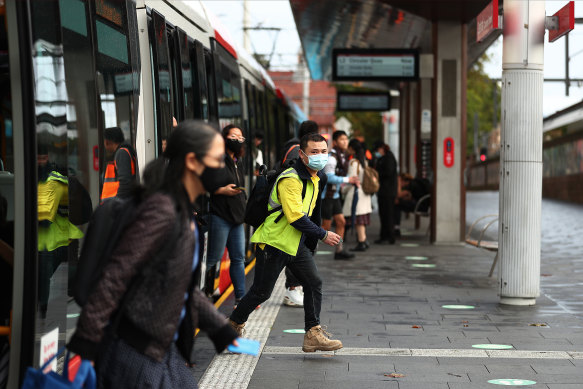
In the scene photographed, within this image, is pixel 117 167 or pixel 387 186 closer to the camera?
pixel 117 167

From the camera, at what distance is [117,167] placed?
215 inches

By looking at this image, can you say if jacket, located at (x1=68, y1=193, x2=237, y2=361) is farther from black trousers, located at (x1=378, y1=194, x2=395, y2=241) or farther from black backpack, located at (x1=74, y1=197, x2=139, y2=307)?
black trousers, located at (x1=378, y1=194, x2=395, y2=241)

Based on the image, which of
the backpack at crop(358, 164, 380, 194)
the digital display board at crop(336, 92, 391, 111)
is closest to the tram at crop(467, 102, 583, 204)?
the digital display board at crop(336, 92, 391, 111)

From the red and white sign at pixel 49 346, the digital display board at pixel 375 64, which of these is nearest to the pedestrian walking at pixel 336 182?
the digital display board at pixel 375 64

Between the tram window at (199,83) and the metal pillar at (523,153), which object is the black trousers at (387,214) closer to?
the metal pillar at (523,153)

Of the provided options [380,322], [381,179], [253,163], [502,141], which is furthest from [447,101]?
[380,322]

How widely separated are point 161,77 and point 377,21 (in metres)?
13.8

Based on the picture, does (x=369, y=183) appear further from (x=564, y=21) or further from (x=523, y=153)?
(x=564, y=21)

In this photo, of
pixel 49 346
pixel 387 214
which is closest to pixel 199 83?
pixel 49 346

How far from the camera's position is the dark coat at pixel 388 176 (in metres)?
17.5

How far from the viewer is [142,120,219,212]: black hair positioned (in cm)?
356

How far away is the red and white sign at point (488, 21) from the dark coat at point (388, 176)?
7.07m

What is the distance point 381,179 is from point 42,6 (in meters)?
13.5

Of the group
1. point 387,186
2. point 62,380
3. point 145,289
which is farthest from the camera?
point 387,186
